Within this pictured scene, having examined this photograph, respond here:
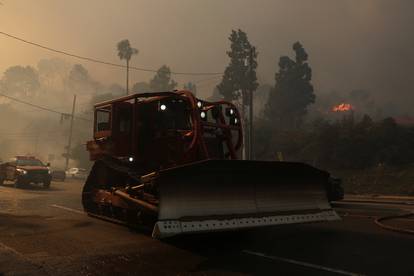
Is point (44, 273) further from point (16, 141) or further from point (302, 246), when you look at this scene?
point (16, 141)

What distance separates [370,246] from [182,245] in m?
3.27

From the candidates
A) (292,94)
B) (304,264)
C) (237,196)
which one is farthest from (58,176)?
(292,94)

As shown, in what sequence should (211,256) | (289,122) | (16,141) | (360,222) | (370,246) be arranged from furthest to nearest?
1. (16,141)
2. (289,122)
3. (360,222)
4. (370,246)
5. (211,256)

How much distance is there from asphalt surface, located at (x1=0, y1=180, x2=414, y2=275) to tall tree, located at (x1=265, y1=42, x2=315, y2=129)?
6777 cm

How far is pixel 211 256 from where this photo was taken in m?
6.78

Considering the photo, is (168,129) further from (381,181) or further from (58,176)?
(58,176)

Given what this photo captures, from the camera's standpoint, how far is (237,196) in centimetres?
751

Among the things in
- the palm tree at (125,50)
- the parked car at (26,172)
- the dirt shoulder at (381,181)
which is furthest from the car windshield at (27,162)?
the palm tree at (125,50)

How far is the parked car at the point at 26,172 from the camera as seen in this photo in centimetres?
2266

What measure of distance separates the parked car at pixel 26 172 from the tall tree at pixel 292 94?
5626 cm

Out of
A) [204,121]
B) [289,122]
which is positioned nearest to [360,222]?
[204,121]

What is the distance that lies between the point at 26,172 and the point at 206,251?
18234 mm

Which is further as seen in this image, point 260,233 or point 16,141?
point 16,141

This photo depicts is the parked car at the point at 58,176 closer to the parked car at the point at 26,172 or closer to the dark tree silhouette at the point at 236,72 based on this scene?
the parked car at the point at 26,172
